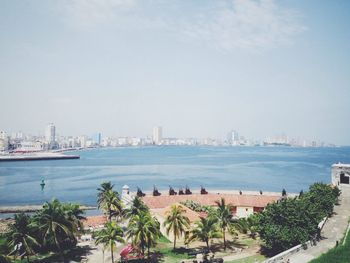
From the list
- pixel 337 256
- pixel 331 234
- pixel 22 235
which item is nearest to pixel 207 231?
pixel 337 256

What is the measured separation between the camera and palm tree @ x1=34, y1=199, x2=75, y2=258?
3978 cm

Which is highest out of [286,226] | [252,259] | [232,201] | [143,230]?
[286,226]

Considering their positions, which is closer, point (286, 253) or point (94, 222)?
point (286, 253)

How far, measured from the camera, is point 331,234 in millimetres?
44062

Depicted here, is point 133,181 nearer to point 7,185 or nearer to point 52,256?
point 7,185

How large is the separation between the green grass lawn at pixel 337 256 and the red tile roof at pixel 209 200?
2205cm

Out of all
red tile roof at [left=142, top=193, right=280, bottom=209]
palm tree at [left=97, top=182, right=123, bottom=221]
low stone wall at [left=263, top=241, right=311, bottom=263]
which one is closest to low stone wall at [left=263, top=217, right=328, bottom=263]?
low stone wall at [left=263, top=241, right=311, bottom=263]

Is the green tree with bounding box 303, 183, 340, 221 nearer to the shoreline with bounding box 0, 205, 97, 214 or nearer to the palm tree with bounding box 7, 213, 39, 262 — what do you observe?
the palm tree with bounding box 7, 213, 39, 262

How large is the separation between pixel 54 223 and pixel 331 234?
108ft

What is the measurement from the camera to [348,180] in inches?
2813

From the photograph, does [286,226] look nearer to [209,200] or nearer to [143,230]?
[143,230]

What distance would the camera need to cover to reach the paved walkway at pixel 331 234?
36.9 m

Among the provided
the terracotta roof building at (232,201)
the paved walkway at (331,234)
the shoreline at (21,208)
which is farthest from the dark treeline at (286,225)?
the shoreline at (21,208)

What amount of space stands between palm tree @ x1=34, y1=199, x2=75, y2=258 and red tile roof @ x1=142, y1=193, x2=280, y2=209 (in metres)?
19.7
